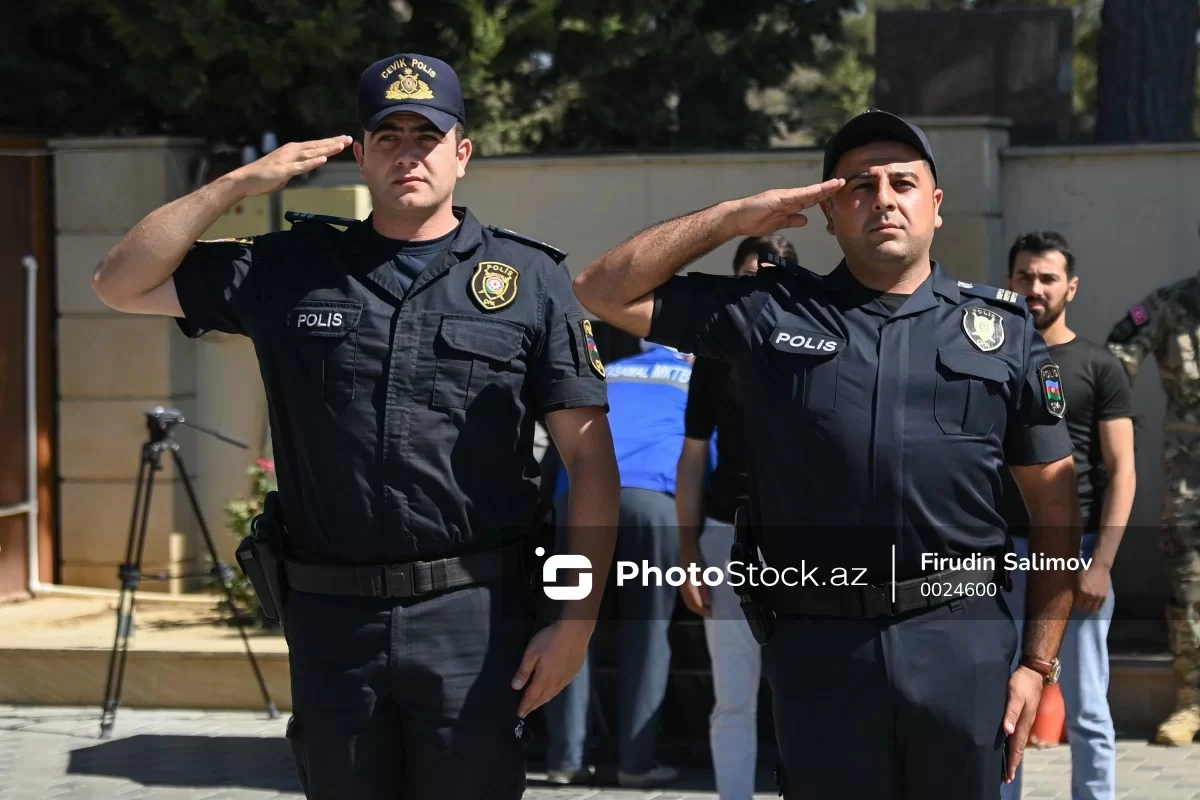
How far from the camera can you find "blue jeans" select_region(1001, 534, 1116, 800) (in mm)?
5176

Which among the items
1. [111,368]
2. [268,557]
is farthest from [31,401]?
[268,557]

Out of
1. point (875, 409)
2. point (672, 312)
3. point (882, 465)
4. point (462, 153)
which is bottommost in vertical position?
point (882, 465)

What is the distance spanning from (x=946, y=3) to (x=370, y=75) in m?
10.0

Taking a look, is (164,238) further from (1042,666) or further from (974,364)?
(1042,666)

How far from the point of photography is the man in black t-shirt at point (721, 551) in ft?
17.7

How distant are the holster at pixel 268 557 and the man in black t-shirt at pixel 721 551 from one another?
6.64 feet

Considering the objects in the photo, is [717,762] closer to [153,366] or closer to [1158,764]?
[1158,764]

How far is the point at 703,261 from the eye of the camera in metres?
8.36

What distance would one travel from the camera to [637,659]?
6062mm

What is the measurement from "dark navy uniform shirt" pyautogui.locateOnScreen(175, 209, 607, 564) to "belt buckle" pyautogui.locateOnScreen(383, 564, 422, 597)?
27mm

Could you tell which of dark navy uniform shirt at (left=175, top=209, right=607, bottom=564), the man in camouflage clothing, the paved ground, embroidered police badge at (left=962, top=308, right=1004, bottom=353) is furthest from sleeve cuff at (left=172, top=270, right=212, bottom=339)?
the man in camouflage clothing

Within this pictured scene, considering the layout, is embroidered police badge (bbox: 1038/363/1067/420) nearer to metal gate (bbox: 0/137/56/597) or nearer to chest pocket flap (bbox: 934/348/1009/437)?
chest pocket flap (bbox: 934/348/1009/437)

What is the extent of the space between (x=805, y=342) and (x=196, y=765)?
4.06 meters

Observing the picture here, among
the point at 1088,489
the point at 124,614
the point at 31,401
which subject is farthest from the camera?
the point at 31,401
